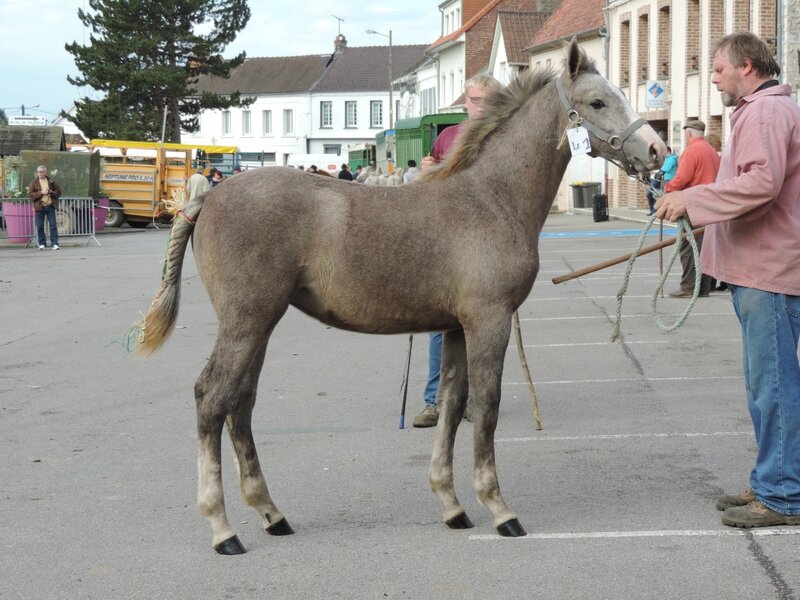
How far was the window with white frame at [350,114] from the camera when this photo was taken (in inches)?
3984

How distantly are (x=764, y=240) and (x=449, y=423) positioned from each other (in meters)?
1.73

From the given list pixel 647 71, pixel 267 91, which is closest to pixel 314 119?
pixel 267 91

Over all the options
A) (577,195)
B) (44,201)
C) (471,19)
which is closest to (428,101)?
(471,19)

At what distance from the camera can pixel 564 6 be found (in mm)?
52156

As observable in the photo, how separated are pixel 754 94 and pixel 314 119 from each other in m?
98.1

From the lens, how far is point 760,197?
17.2 feet

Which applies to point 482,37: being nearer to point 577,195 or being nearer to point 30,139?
point 577,195

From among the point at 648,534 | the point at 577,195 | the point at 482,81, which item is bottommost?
the point at 648,534

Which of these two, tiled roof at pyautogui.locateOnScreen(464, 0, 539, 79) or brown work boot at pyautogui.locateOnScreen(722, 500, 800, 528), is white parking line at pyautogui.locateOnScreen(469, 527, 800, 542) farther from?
tiled roof at pyautogui.locateOnScreen(464, 0, 539, 79)

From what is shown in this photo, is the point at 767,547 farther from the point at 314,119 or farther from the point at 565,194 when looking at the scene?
the point at 314,119

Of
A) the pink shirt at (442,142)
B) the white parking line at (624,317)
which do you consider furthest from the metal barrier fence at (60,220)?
the pink shirt at (442,142)

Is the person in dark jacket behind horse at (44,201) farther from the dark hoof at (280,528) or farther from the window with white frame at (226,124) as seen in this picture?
the window with white frame at (226,124)

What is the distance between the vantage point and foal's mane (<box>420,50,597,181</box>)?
578 centimetres

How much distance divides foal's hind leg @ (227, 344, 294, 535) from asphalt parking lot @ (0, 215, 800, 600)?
0.29 ft
